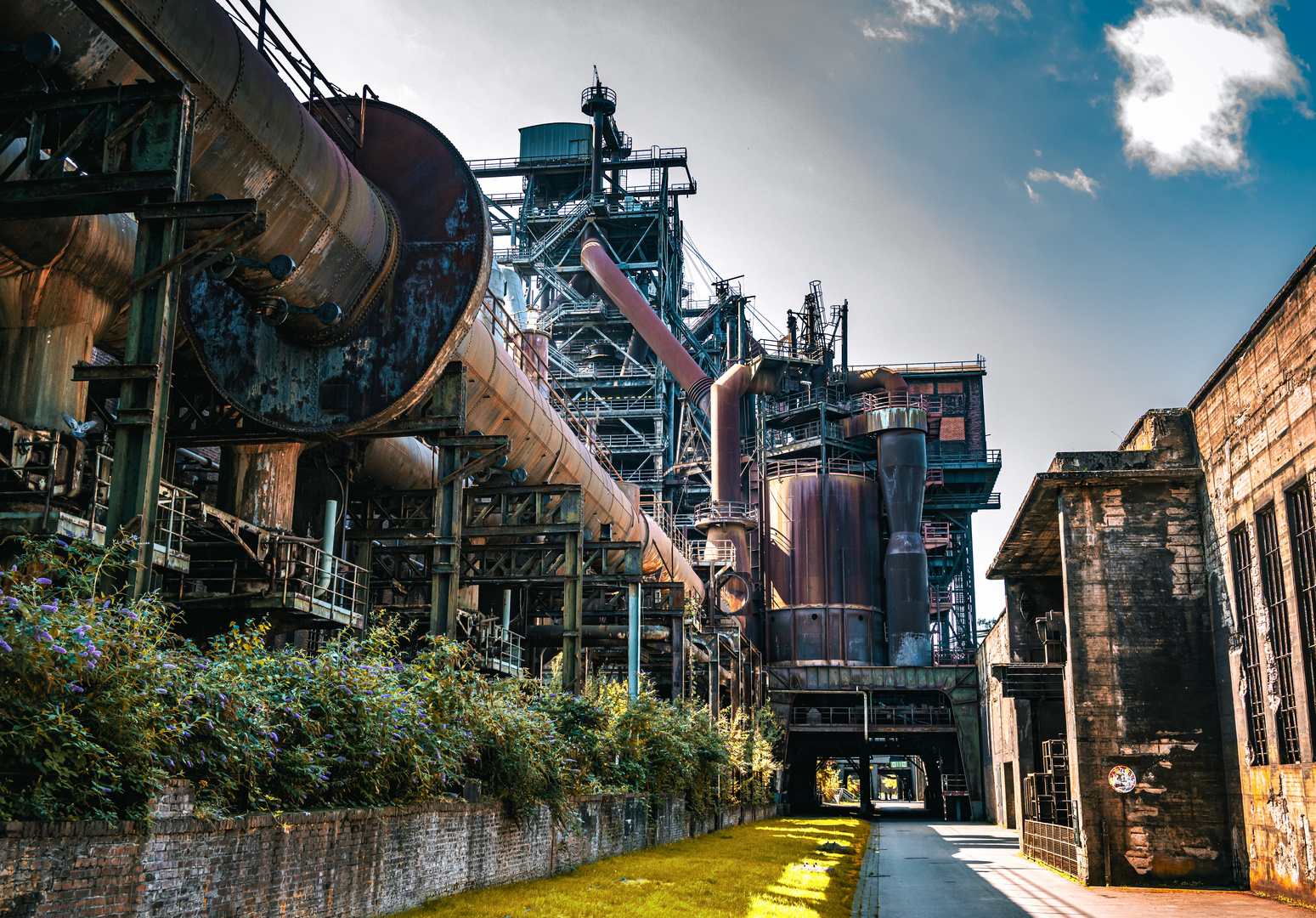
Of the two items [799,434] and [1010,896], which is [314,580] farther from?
[799,434]

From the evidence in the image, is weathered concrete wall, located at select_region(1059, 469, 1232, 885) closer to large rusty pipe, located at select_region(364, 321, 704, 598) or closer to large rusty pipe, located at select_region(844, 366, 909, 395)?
large rusty pipe, located at select_region(364, 321, 704, 598)

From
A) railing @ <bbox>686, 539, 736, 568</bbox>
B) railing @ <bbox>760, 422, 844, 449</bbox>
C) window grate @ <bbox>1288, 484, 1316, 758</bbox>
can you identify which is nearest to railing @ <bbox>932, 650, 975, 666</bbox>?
railing @ <bbox>760, 422, 844, 449</bbox>

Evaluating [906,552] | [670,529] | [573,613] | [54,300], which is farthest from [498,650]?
[906,552]

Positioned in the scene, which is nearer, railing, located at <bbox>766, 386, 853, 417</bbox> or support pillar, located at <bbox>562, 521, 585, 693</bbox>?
support pillar, located at <bbox>562, 521, 585, 693</bbox>

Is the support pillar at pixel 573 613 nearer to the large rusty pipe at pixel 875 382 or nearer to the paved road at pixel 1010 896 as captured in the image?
the paved road at pixel 1010 896

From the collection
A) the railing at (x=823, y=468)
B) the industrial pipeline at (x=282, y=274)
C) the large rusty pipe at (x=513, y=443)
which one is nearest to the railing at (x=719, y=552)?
the railing at (x=823, y=468)

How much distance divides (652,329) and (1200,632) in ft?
111

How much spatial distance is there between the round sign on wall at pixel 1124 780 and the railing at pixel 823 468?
30.3 metres

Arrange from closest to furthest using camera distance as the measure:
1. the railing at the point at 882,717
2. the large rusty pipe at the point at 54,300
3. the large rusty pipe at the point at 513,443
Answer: the large rusty pipe at the point at 54,300 → the large rusty pipe at the point at 513,443 → the railing at the point at 882,717

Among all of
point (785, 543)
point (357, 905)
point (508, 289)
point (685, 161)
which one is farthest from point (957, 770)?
point (357, 905)

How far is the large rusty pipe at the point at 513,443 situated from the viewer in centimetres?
1977

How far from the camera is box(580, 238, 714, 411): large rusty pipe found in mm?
49719

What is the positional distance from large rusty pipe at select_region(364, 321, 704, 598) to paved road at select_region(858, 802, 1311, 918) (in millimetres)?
9677

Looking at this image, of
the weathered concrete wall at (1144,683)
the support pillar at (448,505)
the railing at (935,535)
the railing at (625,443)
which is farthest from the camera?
the railing at (625,443)
